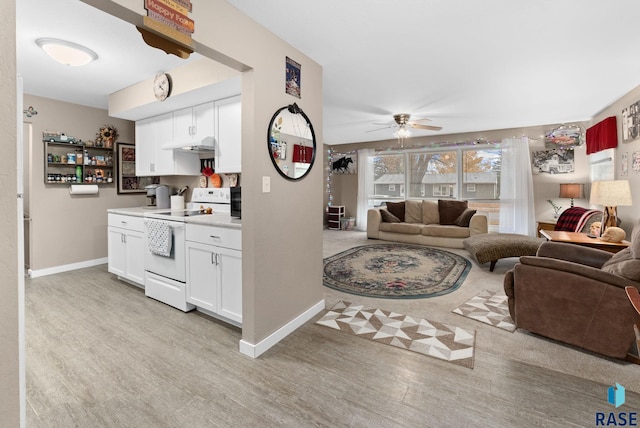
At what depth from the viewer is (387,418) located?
1.59 metres

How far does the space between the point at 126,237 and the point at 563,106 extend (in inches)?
247

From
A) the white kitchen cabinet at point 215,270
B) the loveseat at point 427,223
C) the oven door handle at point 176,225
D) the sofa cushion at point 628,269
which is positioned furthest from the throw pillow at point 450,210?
the oven door handle at point 176,225

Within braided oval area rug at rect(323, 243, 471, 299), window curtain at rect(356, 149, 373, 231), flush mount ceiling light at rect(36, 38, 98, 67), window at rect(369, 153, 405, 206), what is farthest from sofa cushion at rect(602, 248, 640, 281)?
window curtain at rect(356, 149, 373, 231)

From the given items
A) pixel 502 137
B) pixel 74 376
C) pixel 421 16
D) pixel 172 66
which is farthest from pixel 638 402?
pixel 502 137

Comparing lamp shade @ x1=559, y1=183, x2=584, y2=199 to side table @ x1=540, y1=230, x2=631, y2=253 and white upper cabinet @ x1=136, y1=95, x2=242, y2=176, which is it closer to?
side table @ x1=540, y1=230, x2=631, y2=253

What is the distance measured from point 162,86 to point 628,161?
5.73 metres

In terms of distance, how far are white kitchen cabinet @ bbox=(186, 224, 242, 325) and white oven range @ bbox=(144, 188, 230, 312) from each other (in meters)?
0.12

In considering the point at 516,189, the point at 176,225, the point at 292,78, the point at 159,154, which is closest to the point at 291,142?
the point at 292,78

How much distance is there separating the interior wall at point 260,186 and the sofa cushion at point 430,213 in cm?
454

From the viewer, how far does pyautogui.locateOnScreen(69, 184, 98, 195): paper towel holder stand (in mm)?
4316

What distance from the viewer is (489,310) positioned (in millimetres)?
2928

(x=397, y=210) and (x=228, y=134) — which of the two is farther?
(x=397, y=210)

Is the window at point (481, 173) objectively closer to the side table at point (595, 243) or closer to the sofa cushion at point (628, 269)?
the side table at point (595, 243)

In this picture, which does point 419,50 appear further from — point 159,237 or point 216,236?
point 159,237
